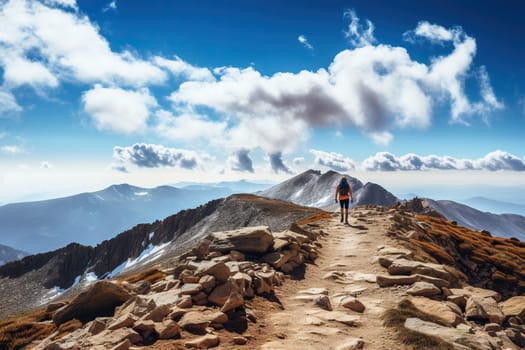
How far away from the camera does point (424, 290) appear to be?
13992 mm

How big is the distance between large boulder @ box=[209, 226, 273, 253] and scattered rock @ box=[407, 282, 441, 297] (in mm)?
8031

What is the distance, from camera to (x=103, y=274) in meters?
169

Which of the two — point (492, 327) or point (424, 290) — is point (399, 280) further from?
point (492, 327)

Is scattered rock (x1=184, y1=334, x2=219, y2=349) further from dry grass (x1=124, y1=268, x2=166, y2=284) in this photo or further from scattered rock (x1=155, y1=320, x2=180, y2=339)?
dry grass (x1=124, y1=268, x2=166, y2=284)

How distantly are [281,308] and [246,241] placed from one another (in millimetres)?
6294

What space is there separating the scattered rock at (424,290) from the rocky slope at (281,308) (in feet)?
0.15

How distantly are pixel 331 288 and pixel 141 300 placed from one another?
920cm

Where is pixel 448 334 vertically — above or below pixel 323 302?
above

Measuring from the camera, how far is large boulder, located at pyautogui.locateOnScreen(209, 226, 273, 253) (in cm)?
1852

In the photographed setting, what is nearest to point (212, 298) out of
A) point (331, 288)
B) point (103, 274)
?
point (331, 288)

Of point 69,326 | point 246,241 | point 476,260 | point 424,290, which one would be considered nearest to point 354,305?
point 424,290

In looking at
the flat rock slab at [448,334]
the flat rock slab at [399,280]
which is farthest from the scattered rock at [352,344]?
the flat rock slab at [399,280]

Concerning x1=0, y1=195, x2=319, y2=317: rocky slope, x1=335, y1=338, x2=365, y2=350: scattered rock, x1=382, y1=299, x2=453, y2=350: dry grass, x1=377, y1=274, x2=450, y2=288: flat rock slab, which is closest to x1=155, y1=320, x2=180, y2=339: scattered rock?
x1=335, y1=338, x2=365, y2=350: scattered rock

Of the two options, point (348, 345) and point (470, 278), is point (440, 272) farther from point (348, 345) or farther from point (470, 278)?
point (470, 278)
